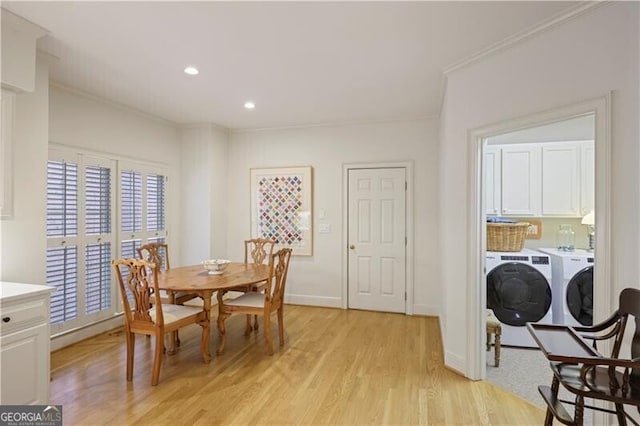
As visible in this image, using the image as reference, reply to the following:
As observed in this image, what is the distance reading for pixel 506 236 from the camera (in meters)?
3.62

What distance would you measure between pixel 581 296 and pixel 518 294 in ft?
1.88

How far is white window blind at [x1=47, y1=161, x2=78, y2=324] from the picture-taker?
10.9 feet

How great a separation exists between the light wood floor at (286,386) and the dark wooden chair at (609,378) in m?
0.76

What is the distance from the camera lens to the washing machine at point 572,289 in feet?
11.1

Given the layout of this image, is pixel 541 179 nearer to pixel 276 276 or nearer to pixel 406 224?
pixel 406 224

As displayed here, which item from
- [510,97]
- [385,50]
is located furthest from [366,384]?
[385,50]

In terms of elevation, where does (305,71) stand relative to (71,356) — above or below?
above

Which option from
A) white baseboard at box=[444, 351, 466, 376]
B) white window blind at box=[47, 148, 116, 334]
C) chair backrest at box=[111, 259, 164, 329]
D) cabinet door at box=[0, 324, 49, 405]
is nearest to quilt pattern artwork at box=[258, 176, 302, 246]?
white window blind at box=[47, 148, 116, 334]

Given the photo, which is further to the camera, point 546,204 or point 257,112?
point 257,112

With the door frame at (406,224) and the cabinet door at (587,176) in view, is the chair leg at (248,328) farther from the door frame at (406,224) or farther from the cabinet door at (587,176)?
the cabinet door at (587,176)

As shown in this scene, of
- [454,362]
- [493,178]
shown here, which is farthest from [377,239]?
[454,362]

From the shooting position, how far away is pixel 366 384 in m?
2.76

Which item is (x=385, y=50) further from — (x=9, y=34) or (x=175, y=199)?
(x=175, y=199)

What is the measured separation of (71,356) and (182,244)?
2046 millimetres
